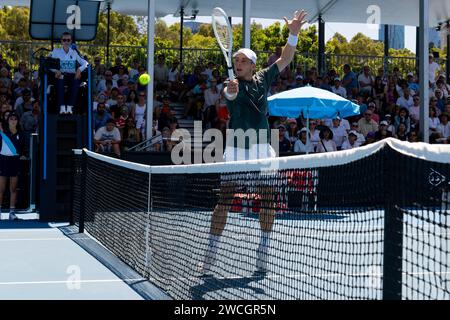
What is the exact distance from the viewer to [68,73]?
39.4 ft

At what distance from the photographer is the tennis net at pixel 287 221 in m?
3.30

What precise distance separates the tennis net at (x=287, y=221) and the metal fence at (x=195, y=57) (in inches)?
414

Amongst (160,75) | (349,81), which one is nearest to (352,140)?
(349,81)

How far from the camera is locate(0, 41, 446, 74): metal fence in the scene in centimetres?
2014

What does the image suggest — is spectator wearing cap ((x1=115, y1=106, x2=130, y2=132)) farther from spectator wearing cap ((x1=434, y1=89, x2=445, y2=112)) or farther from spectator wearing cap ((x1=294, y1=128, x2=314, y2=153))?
spectator wearing cap ((x1=434, y1=89, x2=445, y2=112))

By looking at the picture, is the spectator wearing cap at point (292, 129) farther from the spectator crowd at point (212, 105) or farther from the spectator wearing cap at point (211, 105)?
the spectator wearing cap at point (211, 105)

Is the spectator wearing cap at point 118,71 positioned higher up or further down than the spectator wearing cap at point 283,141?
higher up

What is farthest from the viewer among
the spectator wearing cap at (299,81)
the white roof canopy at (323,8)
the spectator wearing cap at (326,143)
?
the white roof canopy at (323,8)

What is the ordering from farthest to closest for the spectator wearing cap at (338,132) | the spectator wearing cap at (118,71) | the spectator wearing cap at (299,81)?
the spectator wearing cap at (299,81), the spectator wearing cap at (118,71), the spectator wearing cap at (338,132)

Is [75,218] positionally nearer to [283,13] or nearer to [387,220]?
[387,220]

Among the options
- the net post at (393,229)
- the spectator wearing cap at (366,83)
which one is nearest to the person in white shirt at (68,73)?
the net post at (393,229)

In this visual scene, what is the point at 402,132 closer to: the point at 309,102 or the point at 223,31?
the point at 309,102

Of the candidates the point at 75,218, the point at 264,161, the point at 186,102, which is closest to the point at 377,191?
the point at 264,161

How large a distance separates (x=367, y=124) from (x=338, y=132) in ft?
2.38
